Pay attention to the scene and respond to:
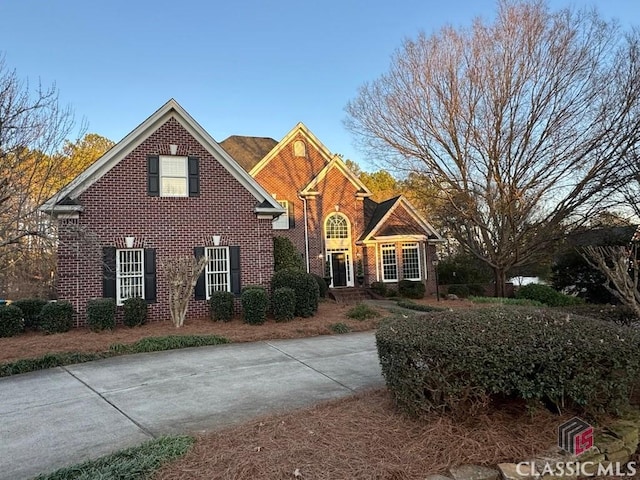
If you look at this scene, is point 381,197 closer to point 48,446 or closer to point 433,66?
point 433,66

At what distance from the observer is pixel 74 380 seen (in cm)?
692

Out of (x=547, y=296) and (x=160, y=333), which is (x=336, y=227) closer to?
(x=547, y=296)

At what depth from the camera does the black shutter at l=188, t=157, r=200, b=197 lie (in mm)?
13586

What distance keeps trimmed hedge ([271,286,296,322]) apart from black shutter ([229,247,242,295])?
2105 mm

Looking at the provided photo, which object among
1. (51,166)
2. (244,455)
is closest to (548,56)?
(51,166)

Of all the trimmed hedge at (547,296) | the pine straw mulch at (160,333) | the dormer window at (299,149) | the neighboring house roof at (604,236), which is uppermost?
the dormer window at (299,149)

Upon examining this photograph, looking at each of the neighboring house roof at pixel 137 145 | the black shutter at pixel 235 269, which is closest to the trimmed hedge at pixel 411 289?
the neighboring house roof at pixel 137 145

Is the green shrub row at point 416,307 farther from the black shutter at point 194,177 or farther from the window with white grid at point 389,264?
the black shutter at point 194,177

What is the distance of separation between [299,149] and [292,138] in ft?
2.28

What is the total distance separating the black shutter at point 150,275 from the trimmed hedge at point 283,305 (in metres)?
3.76

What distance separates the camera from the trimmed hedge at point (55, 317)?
1084cm

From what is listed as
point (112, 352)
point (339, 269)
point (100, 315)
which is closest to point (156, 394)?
point (112, 352)

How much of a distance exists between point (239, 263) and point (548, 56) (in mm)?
14632

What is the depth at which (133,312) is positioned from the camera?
1166 centimetres
